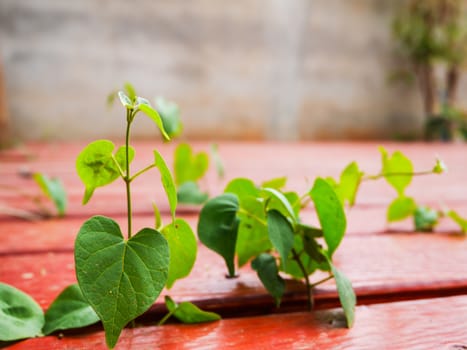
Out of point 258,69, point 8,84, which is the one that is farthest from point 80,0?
point 258,69

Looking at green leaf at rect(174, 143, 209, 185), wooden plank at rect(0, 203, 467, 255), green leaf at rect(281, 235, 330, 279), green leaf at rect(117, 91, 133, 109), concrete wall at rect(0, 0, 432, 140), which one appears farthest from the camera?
concrete wall at rect(0, 0, 432, 140)

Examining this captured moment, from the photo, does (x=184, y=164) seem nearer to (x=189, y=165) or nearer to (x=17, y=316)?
(x=189, y=165)

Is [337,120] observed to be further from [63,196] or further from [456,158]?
[63,196]

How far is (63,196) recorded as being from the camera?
1.70 ft

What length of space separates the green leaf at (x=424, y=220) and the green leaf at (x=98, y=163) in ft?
1.06

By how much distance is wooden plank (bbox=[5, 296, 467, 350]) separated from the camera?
23cm

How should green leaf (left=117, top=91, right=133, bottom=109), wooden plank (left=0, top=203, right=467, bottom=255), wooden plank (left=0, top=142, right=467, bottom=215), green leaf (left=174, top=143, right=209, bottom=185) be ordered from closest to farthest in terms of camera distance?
green leaf (left=117, top=91, right=133, bottom=109) → wooden plank (left=0, top=203, right=467, bottom=255) → green leaf (left=174, top=143, right=209, bottom=185) → wooden plank (left=0, top=142, right=467, bottom=215)

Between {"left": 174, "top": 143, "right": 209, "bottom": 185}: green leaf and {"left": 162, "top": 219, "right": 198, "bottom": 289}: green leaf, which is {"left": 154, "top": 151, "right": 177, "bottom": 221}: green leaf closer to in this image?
{"left": 162, "top": 219, "right": 198, "bottom": 289}: green leaf

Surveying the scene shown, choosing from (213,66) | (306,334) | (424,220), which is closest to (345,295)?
(306,334)

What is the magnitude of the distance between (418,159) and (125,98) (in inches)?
45.1

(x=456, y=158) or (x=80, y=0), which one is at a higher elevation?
(x=80, y=0)

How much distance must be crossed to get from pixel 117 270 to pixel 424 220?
35cm

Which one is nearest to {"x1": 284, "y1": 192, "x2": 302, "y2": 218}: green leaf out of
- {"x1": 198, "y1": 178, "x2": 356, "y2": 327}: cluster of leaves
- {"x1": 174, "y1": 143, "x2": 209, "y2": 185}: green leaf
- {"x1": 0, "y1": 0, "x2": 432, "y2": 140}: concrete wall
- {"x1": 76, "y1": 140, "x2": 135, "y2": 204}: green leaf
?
{"x1": 198, "y1": 178, "x2": 356, "y2": 327}: cluster of leaves

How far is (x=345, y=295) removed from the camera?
0.79 feet
